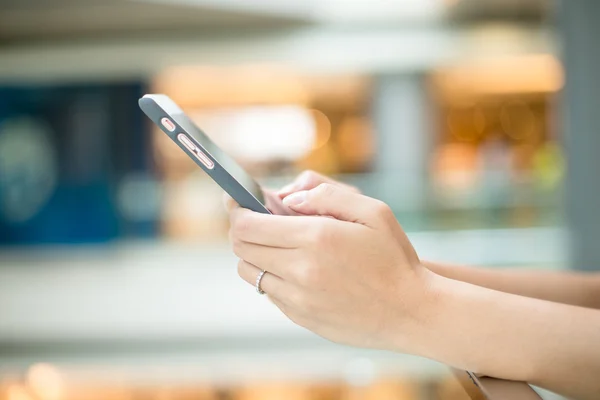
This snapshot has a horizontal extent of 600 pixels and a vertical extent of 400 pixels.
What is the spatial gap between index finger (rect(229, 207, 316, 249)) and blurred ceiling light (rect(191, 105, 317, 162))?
1092cm

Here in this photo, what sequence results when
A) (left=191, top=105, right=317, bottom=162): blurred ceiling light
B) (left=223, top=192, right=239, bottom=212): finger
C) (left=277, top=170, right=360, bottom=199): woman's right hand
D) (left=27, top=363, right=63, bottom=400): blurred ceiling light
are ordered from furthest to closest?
(left=191, top=105, right=317, bottom=162): blurred ceiling light → (left=27, top=363, right=63, bottom=400): blurred ceiling light → (left=277, top=170, right=360, bottom=199): woman's right hand → (left=223, top=192, right=239, bottom=212): finger

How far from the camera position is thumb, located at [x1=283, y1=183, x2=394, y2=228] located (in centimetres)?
74

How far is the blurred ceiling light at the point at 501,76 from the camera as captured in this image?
9.30 m

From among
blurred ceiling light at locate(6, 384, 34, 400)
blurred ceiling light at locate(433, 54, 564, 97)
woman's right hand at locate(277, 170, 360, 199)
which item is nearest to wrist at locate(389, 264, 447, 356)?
woman's right hand at locate(277, 170, 360, 199)

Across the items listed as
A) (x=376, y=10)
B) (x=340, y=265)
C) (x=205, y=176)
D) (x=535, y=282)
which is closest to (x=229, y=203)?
(x=340, y=265)

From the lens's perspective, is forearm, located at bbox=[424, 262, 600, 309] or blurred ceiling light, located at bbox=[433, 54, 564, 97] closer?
forearm, located at bbox=[424, 262, 600, 309]

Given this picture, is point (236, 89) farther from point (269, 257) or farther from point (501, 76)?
point (269, 257)

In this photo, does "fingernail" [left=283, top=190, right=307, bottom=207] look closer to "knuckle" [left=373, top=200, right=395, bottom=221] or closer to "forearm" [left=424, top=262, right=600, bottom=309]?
"knuckle" [left=373, top=200, right=395, bottom=221]

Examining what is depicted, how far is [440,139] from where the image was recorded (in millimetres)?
10492

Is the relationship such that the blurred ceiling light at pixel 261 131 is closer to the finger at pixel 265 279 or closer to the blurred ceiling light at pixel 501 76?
the blurred ceiling light at pixel 501 76

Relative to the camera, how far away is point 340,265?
725 millimetres

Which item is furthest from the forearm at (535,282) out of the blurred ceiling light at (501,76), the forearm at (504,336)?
the blurred ceiling light at (501,76)

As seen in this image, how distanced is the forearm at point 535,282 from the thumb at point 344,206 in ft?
0.78

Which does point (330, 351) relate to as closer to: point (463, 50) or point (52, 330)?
point (52, 330)
